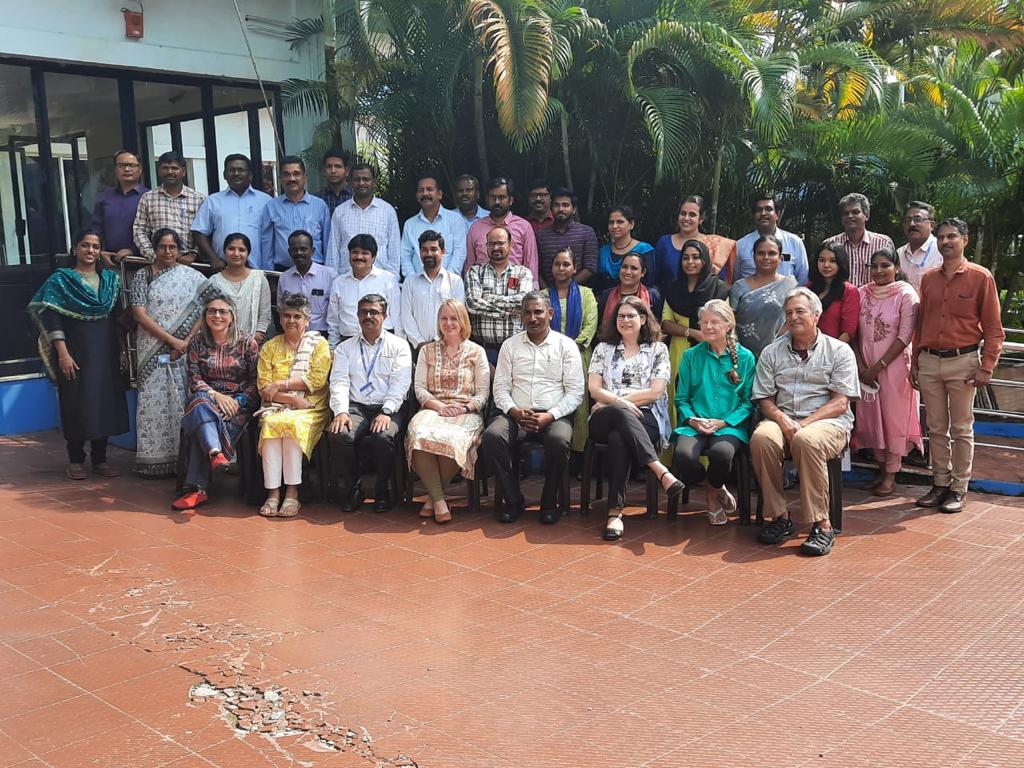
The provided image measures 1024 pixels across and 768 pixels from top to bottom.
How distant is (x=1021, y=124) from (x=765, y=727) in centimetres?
724

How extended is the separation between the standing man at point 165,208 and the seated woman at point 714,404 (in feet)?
13.0

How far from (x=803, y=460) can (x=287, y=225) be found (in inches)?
170

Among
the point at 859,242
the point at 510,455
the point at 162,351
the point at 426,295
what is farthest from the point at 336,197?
the point at 859,242

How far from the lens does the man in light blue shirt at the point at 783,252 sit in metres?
6.99

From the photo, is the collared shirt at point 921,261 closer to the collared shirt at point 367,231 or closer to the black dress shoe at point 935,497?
the black dress shoe at point 935,497

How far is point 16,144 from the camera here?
28.9 ft

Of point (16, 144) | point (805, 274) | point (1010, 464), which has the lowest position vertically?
point (1010, 464)

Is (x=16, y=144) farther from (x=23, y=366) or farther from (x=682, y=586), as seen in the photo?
(x=682, y=586)

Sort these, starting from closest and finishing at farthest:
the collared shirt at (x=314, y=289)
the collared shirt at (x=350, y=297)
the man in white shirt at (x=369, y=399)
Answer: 1. the man in white shirt at (x=369, y=399)
2. the collared shirt at (x=350, y=297)
3. the collared shirt at (x=314, y=289)

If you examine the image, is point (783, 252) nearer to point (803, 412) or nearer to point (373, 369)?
point (803, 412)

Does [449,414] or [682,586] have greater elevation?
[449,414]

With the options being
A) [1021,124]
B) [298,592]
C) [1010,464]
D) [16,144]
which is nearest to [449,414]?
[298,592]

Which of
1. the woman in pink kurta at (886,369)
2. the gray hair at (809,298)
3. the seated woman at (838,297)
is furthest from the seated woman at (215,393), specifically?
the woman in pink kurta at (886,369)

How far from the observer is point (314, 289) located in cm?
713
